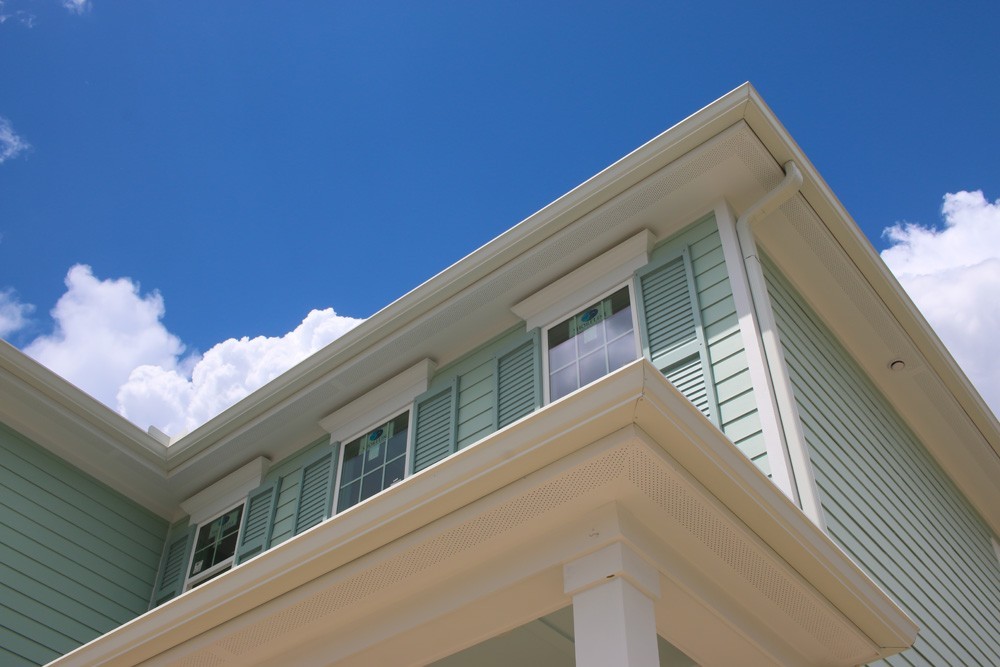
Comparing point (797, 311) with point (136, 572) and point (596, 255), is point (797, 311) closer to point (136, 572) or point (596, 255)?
point (596, 255)

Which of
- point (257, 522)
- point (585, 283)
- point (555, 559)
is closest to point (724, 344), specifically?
point (585, 283)

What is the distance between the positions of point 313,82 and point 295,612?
9.36 metres

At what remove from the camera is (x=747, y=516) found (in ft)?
12.8

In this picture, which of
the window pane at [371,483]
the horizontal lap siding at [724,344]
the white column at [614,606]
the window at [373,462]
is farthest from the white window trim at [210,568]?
the white column at [614,606]

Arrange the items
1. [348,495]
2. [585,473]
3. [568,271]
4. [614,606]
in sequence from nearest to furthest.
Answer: [614,606]
[585,473]
[568,271]
[348,495]

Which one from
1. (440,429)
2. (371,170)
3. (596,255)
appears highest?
(371,170)

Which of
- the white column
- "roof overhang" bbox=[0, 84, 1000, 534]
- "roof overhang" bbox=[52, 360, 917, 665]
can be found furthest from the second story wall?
the white column

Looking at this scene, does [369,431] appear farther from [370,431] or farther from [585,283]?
[585,283]

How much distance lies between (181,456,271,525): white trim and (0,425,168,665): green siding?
1.60 ft

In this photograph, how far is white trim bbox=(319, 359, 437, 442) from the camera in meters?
8.93

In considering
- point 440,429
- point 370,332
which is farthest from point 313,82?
point 440,429

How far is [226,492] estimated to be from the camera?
10.1 metres

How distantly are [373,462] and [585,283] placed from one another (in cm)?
255

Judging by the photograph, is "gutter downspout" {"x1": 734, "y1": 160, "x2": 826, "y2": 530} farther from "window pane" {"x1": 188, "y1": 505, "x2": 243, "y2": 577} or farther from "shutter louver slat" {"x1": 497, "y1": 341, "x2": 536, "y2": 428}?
"window pane" {"x1": 188, "y1": 505, "x2": 243, "y2": 577}
